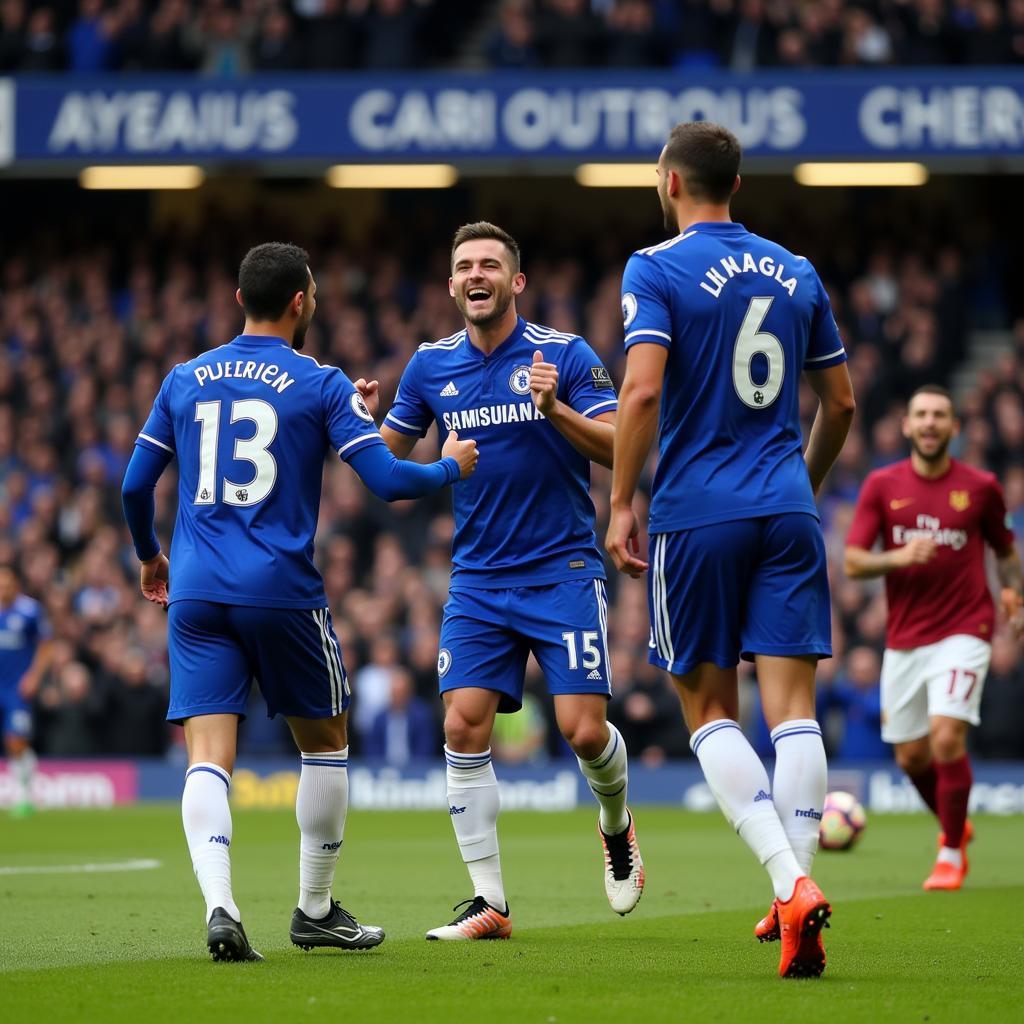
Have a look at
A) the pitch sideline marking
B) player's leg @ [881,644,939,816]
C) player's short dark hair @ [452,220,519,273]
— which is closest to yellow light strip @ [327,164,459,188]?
the pitch sideline marking

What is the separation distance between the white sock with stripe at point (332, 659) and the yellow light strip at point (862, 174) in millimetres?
19126

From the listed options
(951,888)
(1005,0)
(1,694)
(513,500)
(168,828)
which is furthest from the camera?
(1005,0)

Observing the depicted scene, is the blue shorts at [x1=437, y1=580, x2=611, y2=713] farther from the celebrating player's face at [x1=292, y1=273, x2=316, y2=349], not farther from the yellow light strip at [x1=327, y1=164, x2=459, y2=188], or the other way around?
the yellow light strip at [x1=327, y1=164, x2=459, y2=188]

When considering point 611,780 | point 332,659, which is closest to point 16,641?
point 611,780

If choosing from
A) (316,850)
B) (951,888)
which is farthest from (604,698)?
(951,888)

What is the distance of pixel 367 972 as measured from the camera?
6188 millimetres

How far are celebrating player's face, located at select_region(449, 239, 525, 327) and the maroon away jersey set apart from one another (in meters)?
3.50

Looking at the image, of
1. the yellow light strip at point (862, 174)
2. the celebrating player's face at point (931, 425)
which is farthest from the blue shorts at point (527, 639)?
the yellow light strip at point (862, 174)

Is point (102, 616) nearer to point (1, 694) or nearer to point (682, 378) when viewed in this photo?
point (1, 694)

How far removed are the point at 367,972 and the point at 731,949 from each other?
1.46 m

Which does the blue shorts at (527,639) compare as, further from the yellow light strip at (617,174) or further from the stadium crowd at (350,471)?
the yellow light strip at (617,174)

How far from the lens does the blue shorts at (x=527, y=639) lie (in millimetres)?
7480

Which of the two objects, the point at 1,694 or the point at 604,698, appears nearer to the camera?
the point at 604,698

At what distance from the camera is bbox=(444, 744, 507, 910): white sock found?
7516 millimetres
